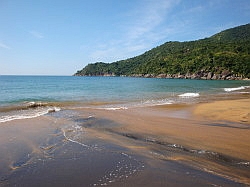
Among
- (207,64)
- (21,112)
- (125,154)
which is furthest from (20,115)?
(207,64)

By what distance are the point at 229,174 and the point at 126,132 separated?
5549mm

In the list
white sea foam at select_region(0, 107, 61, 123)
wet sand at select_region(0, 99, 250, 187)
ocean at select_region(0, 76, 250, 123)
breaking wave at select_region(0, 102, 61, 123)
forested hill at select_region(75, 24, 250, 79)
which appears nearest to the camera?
wet sand at select_region(0, 99, 250, 187)

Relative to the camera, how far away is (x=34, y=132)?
35.4 ft

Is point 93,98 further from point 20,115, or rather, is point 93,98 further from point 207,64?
point 207,64

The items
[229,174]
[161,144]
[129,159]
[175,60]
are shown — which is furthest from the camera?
[175,60]

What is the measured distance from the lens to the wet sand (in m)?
5.85

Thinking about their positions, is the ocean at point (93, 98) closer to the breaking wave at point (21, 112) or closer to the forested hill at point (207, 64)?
the breaking wave at point (21, 112)

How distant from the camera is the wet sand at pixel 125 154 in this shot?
19.2ft

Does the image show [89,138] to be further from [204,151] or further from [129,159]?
[204,151]

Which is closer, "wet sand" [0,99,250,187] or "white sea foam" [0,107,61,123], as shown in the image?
"wet sand" [0,99,250,187]

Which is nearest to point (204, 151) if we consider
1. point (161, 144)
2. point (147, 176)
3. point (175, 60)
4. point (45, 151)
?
point (161, 144)

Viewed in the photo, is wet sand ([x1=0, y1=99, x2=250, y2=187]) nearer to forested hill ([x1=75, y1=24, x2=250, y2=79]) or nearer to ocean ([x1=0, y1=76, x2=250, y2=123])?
ocean ([x1=0, y1=76, x2=250, y2=123])

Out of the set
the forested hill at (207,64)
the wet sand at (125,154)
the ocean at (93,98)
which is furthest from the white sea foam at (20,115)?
the forested hill at (207,64)

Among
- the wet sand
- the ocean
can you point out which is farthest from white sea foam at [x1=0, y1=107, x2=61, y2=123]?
the wet sand
